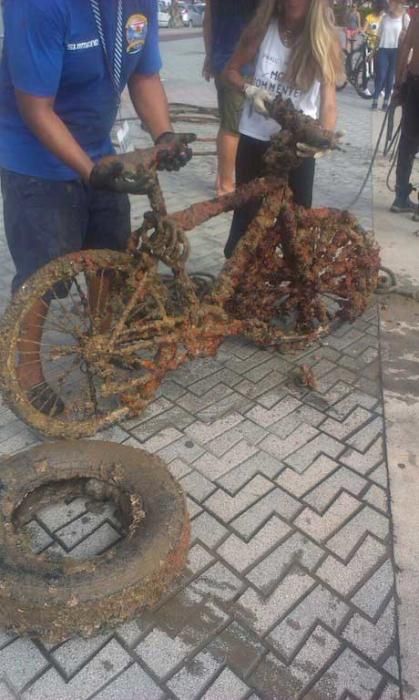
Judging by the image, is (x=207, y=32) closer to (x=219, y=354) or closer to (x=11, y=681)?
(x=219, y=354)

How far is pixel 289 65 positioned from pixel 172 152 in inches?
47.8

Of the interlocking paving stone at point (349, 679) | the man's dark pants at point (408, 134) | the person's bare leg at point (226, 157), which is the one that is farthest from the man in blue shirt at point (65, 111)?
the man's dark pants at point (408, 134)

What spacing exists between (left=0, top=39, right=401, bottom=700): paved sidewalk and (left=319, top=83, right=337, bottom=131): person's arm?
4.51 feet

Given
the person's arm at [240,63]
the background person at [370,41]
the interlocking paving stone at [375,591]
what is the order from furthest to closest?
the background person at [370,41] < the person's arm at [240,63] < the interlocking paving stone at [375,591]

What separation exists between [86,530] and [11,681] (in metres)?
0.63

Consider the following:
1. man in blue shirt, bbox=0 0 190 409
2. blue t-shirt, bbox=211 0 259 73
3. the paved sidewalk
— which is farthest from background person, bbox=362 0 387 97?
man in blue shirt, bbox=0 0 190 409

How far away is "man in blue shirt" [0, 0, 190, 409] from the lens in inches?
84.0

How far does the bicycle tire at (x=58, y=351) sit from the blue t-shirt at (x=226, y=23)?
330 centimetres

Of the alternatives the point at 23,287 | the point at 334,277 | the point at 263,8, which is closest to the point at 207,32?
the point at 263,8

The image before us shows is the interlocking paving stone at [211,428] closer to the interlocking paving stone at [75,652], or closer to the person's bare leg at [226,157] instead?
the interlocking paving stone at [75,652]

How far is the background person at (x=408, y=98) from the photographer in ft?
17.1

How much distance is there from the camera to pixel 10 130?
2.46m

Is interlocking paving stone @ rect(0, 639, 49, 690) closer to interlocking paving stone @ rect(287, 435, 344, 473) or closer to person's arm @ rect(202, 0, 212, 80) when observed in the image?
interlocking paving stone @ rect(287, 435, 344, 473)

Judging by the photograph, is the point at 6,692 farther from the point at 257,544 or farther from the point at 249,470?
the point at 249,470
